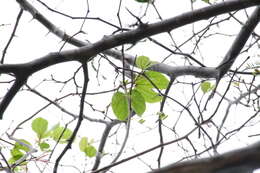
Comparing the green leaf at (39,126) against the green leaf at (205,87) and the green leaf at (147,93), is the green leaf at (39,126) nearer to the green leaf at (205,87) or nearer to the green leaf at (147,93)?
the green leaf at (147,93)

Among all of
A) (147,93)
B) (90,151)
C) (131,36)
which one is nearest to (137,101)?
(147,93)

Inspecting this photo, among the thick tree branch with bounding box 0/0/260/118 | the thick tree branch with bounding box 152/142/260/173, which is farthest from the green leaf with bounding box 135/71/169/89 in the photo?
the thick tree branch with bounding box 152/142/260/173

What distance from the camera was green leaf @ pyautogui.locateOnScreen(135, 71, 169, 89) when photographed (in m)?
0.68

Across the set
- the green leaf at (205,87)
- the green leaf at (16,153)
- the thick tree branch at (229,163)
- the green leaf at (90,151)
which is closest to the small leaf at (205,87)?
the green leaf at (205,87)

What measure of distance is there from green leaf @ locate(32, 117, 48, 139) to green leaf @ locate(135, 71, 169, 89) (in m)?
0.27

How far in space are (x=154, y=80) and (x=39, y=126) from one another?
0.31 metres

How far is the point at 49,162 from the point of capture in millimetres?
759

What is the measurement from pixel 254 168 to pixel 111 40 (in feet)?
1.45

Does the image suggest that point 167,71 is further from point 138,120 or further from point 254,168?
point 254,168

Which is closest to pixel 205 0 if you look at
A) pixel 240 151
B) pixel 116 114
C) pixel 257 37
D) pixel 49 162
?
pixel 257 37

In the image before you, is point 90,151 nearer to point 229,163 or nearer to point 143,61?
point 143,61

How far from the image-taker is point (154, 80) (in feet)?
2.26

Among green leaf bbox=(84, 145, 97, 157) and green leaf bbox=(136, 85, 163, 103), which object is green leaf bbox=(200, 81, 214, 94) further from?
green leaf bbox=(84, 145, 97, 157)

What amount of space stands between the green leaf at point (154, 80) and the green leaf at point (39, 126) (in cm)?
27
